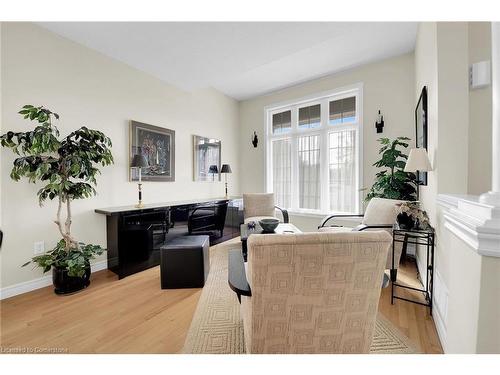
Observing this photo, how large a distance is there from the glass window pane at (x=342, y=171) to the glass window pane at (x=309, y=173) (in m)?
0.25

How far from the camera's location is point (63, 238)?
2434 millimetres

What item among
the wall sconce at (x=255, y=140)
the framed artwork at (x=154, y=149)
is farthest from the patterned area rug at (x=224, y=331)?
the wall sconce at (x=255, y=140)

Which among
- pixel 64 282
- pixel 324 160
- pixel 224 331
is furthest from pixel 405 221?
pixel 64 282

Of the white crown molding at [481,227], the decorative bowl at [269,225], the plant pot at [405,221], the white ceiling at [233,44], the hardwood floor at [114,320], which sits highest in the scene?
the white ceiling at [233,44]

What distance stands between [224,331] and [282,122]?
415 centimetres

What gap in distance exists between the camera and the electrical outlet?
7.77ft

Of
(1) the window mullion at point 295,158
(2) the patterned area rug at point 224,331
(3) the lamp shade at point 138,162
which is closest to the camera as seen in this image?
(2) the patterned area rug at point 224,331

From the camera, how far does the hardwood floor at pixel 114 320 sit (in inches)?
61.7

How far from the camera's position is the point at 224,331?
1.70m

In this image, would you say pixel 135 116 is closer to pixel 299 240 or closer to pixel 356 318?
pixel 299 240

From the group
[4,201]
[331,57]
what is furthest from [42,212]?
[331,57]

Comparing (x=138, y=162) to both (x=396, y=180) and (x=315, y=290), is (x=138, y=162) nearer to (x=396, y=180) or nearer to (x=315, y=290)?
(x=315, y=290)

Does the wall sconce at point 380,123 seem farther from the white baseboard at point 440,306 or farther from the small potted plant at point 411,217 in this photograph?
the white baseboard at point 440,306

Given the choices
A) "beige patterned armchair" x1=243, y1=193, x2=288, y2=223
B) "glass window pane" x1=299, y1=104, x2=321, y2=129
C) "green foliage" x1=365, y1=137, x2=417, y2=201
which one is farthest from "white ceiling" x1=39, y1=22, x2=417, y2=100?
"beige patterned armchair" x1=243, y1=193, x2=288, y2=223
